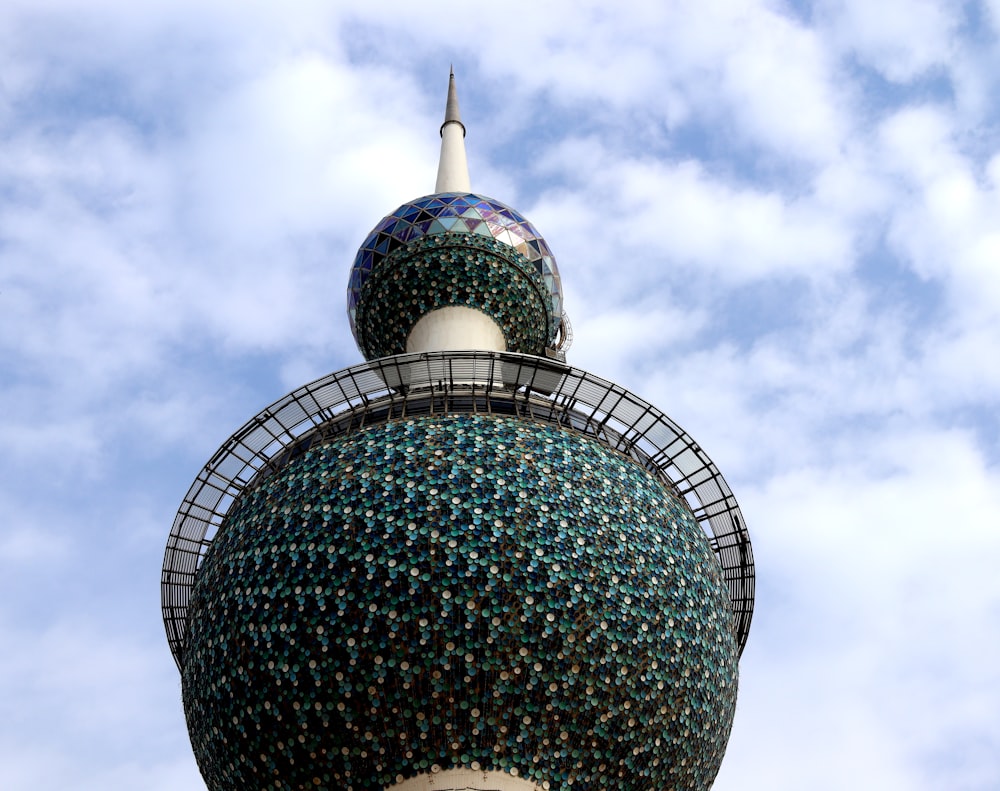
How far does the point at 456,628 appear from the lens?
2142cm

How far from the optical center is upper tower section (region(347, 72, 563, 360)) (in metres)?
29.9

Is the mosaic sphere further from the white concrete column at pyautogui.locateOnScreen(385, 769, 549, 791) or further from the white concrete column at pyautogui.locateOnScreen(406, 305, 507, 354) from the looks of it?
the white concrete column at pyautogui.locateOnScreen(406, 305, 507, 354)

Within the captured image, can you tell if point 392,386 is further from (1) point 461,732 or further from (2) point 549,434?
(1) point 461,732

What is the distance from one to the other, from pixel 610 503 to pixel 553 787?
4.60 metres

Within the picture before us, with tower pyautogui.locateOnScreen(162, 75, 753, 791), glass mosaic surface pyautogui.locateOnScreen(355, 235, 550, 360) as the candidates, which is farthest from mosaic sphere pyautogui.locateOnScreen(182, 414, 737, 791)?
glass mosaic surface pyautogui.locateOnScreen(355, 235, 550, 360)

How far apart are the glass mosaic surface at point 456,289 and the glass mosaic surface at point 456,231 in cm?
24

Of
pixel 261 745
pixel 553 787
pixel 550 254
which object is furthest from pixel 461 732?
pixel 550 254

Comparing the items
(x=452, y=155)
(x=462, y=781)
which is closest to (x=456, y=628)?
(x=462, y=781)

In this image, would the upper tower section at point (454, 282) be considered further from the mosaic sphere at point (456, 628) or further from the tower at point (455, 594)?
the mosaic sphere at point (456, 628)

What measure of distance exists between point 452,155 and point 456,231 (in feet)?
→ 15.7

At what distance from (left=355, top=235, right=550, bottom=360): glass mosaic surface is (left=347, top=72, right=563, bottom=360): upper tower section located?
0.07 ft

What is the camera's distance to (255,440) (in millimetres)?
25609

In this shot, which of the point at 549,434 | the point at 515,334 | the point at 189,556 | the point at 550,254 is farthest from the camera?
the point at 550,254

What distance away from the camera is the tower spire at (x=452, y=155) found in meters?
33.7
